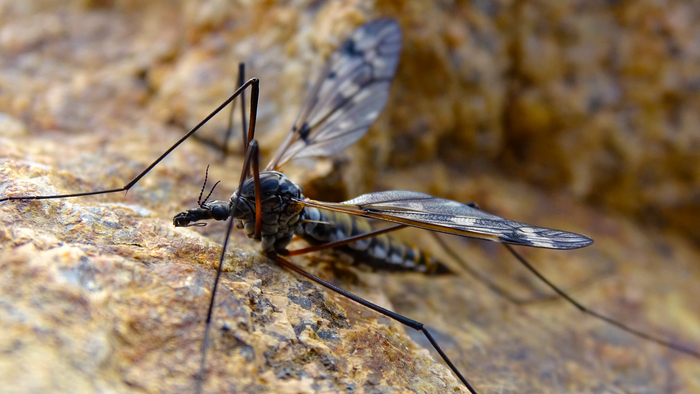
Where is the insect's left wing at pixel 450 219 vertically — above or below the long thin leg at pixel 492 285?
above

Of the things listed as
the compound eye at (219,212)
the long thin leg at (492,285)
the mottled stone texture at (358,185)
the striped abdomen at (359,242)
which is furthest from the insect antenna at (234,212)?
the long thin leg at (492,285)

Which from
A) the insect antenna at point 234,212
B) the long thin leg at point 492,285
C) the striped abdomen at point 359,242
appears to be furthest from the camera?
the long thin leg at point 492,285

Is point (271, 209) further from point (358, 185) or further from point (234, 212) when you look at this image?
point (358, 185)

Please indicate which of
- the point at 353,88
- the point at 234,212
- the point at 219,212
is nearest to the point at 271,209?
the point at 219,212

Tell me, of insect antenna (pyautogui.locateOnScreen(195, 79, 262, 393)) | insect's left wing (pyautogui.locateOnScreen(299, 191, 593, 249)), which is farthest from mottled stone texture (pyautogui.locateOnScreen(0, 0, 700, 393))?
insect's left wing (pyautogui.locateOnScreen(299, 191, 593, 249))

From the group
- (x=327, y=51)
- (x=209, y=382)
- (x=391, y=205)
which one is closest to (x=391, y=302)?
(x=391, y=205)

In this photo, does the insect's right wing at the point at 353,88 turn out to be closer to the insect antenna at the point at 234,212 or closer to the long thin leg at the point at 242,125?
the long thin leg at the point at 242,125

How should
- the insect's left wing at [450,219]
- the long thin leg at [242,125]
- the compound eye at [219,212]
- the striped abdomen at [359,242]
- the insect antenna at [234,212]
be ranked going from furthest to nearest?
1. the long thin leg at [242,125]
2. the striped abdomen at [359,242]
3. the compound eye at [219,212]
4. the insect's left wing at [450,219]
5. the insect antenna at [234,212]
